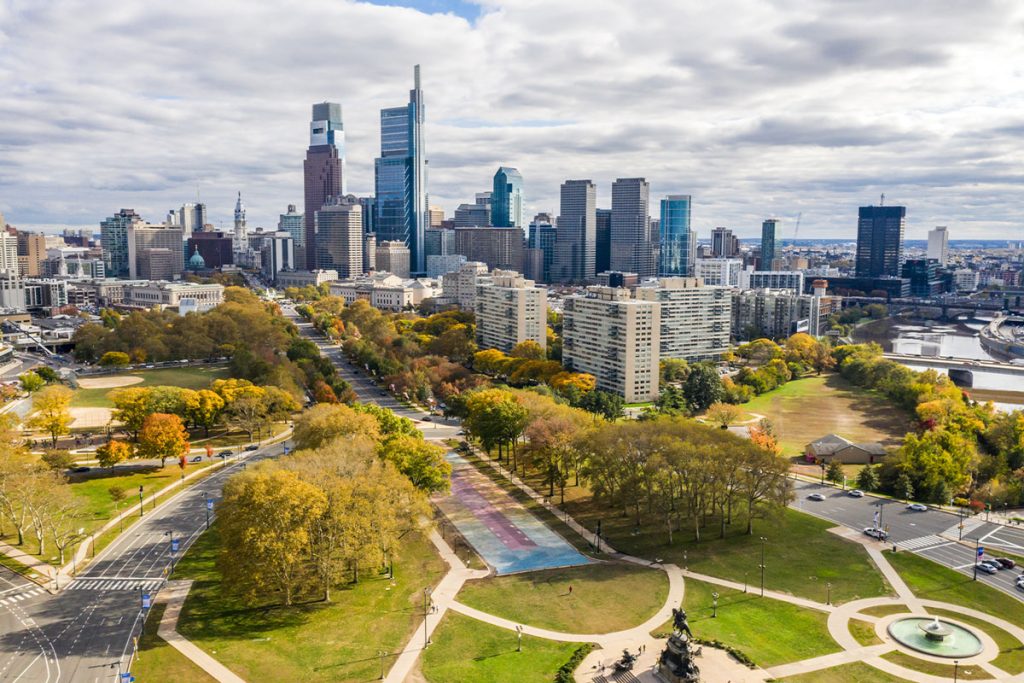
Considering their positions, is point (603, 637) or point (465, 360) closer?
point (603, 637)

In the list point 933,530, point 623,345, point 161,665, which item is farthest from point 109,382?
point 933,530

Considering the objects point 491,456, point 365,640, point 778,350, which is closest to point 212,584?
point 365,640

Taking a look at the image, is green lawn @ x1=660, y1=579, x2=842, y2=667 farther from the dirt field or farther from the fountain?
the dirt field

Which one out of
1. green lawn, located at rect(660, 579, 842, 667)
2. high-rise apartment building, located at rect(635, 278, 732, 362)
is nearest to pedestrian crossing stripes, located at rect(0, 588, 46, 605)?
green lawn, located at rect(660, 579, 842, 667)

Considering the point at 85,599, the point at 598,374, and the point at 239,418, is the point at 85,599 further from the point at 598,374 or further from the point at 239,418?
the point at 598,374

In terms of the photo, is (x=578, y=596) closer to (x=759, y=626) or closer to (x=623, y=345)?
(x=759, y=626)

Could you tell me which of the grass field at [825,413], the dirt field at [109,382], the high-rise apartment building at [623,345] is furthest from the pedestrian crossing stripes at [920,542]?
the dirt field at [109,382]
